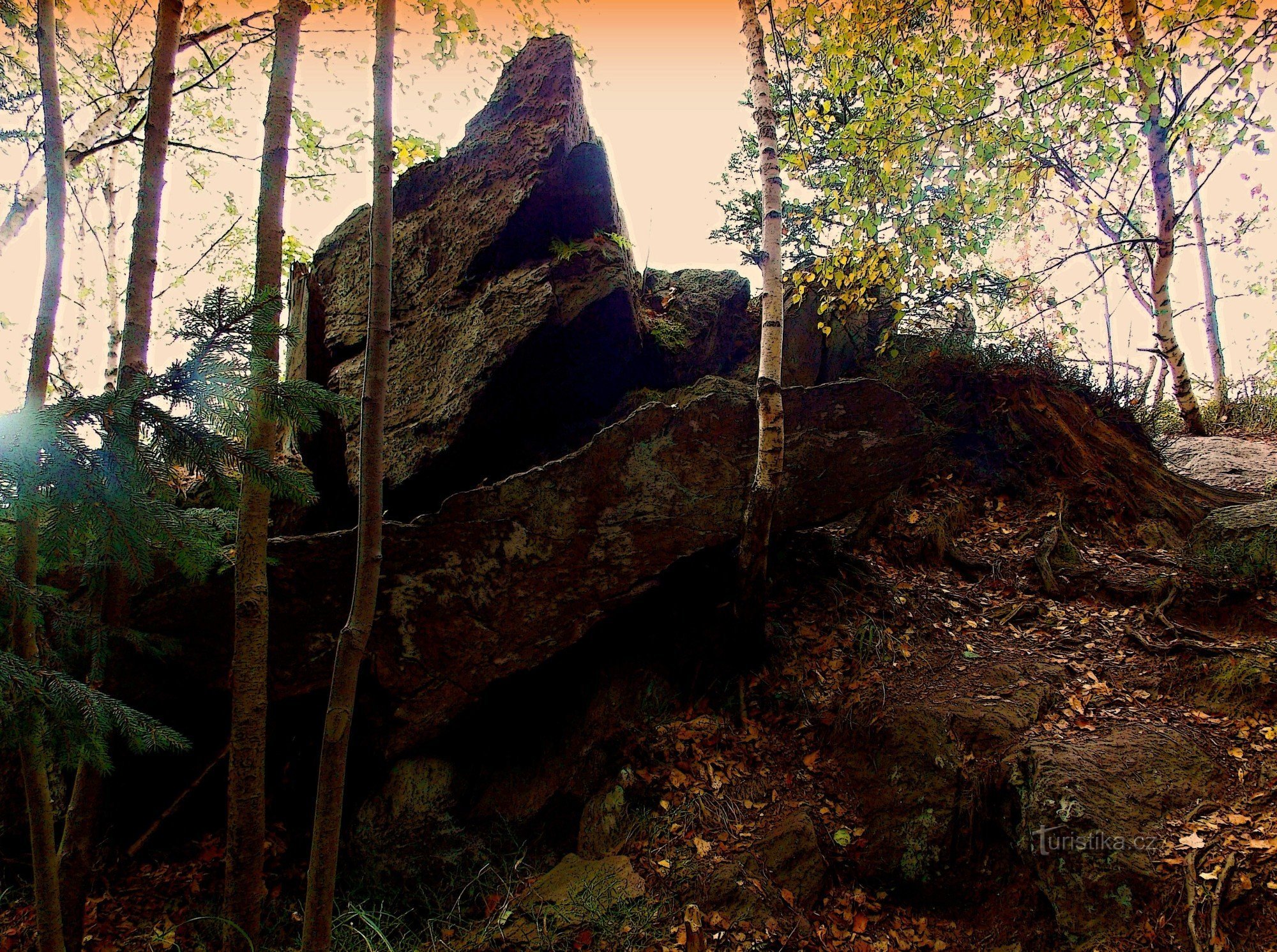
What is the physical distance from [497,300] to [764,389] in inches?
107

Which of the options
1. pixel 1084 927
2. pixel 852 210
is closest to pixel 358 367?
pixel 852 210

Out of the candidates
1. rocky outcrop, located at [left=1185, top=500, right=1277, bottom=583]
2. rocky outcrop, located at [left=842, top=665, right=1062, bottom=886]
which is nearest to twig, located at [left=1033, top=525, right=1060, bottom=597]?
rocky outcrop, located at [left=1185, top=500, right=1277, bottom=583]

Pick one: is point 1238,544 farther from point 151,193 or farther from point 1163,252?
point 151,193

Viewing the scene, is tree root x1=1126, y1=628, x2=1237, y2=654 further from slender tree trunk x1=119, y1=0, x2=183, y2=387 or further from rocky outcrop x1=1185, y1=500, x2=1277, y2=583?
slender tree trunk x1=119, y1=0, x2=183, y2=387

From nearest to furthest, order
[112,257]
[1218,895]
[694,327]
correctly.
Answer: [1218,895], [694,327], [112,257]

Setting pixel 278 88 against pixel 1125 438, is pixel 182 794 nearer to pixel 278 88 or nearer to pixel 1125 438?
pixel 278 88

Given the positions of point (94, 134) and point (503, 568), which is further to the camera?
point (94, 134)

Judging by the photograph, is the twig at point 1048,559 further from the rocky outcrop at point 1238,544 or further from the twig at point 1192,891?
the twig at point 1192,891

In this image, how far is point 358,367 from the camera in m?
5.89

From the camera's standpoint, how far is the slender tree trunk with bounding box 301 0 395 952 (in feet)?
8.69

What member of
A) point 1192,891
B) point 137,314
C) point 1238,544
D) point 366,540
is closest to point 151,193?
point 137,314

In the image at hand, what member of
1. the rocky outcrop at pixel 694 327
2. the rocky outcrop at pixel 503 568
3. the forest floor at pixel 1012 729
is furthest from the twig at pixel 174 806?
the rocky outcrop at pixel 694 327

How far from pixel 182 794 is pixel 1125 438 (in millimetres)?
9565

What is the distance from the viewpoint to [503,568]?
4.55m
